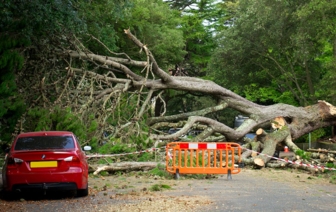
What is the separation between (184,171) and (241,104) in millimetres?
8641

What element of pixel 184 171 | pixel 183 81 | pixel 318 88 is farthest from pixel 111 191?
pixel 318 88

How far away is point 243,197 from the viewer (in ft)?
34.1

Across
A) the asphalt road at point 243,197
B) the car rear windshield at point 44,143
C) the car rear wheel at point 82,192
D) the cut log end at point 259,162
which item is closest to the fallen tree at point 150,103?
the cut log end at point 259,162

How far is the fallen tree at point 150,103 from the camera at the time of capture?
17.3 m

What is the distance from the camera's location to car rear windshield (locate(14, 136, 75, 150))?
10391mm

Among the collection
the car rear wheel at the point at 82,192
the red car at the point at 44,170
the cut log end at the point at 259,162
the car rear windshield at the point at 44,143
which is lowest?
the car rear wheel at the point at 82,192

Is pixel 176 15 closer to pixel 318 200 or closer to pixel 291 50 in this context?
pixel 291 50

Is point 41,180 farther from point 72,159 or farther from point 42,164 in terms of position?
point 72,159

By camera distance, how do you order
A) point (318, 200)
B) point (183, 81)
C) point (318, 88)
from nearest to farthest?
1. point (318, 200)
2. point (183, 81)
3. point (318, 88)

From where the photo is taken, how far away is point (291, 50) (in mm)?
31297

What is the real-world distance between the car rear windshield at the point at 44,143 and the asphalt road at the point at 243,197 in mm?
1027

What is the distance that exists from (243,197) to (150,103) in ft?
34.8

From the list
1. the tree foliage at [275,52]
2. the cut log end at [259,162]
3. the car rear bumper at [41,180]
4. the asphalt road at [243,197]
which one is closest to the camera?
the asphalt road at [243,197]

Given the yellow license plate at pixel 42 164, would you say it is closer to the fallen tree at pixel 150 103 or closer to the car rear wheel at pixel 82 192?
the car rear wheel at pixel 82 192
